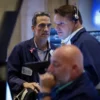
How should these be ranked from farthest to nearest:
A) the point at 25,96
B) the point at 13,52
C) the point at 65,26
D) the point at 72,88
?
the point at 13,52, the point at 65,26, the point at 25,96, the point at 72,88

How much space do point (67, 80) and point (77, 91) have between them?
7 centimetres

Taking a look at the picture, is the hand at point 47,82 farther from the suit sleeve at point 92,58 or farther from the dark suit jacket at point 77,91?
the suit sleeve at point 92,58

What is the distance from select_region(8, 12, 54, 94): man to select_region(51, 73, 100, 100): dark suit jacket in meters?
0.69

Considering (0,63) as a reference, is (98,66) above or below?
below

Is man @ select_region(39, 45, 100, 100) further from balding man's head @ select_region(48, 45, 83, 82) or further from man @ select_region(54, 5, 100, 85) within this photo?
man @ select_region(54, 5, 100, 85)

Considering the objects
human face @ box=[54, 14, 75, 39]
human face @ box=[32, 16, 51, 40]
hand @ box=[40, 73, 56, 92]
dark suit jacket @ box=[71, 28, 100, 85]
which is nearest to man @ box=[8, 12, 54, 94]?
human face @ box=[32, 16, 51, 40]

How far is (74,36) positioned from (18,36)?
2.43 metres

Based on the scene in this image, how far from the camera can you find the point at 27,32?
4.12 meters

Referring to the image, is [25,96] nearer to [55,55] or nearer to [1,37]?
[55,55]

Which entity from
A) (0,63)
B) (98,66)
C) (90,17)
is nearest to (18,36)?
(90,17)

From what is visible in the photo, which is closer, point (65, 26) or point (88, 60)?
point (88, 60)

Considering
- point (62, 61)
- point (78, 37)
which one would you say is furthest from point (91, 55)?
point (62, 61)

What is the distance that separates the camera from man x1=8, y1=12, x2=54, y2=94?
1899 millimetres

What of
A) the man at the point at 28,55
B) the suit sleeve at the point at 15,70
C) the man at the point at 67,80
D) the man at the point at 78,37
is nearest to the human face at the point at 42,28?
the man at the point at 28,55
